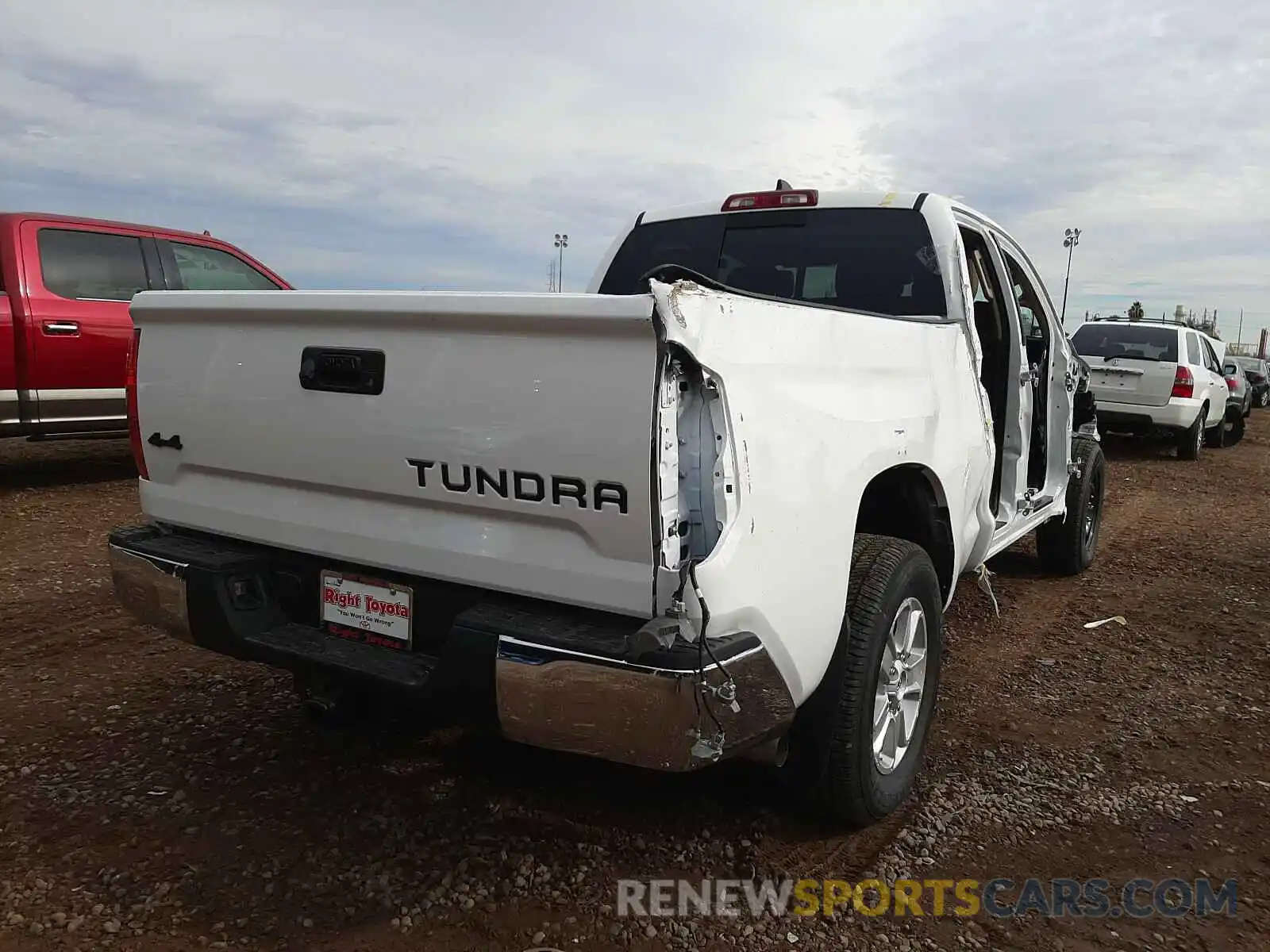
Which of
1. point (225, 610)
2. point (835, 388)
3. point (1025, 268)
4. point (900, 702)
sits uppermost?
point (1025, 268)

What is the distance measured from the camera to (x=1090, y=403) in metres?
5.62

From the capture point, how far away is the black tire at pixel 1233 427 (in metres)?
15.4

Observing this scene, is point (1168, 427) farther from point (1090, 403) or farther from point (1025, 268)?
point (1025, 268)

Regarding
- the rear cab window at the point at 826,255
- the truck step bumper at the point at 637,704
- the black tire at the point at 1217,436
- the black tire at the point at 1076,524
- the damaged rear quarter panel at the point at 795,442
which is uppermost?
the rear cab window at the point at 826,255

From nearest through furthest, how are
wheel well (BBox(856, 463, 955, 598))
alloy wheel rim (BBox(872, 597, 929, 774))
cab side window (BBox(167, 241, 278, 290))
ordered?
1. alloy wheel rim (BBox(872, 597, 929, 774))
2. wheel well (BBox(856, 463, 955, 598))
3. cab side window (BBox(167, 241, 278, 290))

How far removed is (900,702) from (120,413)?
6753mm

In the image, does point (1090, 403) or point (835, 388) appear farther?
point (1090, 403)

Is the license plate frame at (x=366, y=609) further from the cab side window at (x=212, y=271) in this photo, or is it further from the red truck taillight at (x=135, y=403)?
the cab side window at (x=212, y=271)

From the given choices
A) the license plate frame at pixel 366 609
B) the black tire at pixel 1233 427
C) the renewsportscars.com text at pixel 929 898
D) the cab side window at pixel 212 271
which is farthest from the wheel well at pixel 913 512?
the black tire at pixel 1233 427

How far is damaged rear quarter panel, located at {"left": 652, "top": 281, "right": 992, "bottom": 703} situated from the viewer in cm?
205

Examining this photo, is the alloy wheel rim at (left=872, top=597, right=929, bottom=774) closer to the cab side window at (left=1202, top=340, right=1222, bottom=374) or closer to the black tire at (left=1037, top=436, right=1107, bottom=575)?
the black tire at (left=1037, top=436, right=1107, bottom=575)

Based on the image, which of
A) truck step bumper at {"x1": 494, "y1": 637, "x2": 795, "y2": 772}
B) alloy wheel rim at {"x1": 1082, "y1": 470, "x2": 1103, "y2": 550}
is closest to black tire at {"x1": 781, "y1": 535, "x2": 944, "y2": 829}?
truck step bumper at {"x1": 494, "y1": 637, "x2": 795, "y2": 772}

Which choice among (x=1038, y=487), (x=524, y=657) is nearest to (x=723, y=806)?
(x=524, y=657)

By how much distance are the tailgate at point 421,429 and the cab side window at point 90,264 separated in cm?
528
